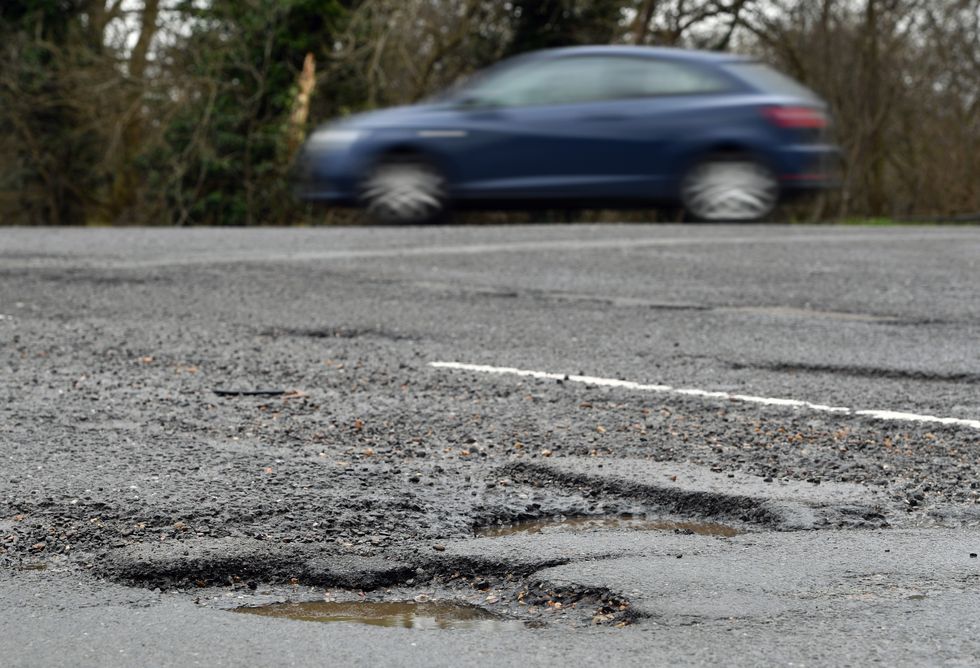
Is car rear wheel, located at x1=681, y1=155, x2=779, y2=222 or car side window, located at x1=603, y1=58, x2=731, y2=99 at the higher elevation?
car side window, located at x1=603, y1=58, x2=731, y2=99

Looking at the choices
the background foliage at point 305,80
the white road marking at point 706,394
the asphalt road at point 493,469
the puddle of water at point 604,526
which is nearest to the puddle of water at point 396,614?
the asphalt road at point 493,469

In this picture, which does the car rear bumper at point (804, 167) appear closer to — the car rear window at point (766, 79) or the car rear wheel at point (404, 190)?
the car rear window at point (766, 79)

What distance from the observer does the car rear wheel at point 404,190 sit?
13.6 metres

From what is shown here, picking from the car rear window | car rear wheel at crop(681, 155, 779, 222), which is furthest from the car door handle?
the car rear window

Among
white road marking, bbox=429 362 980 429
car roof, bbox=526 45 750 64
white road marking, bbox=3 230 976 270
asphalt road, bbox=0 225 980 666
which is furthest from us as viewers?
car roof, bbox=526 45 750 64

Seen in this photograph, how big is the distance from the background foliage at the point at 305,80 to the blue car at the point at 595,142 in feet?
35.7

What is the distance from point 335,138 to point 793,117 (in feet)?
13.7

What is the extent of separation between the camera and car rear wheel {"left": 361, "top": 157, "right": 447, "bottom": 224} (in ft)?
44.5

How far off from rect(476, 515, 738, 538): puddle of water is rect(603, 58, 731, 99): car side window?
991 cm

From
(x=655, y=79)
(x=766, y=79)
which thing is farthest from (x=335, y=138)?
(x=766, y=79)

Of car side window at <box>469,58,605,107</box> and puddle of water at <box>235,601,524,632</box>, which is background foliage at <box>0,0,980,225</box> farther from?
puddle of water at <box>235,601,524,632</box>

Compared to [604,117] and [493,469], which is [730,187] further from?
[493,469]

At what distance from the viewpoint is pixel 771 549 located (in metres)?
3.52

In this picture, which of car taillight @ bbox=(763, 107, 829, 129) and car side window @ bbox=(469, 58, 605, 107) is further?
car side window @ bbox=(469, 58, 605, 107)
